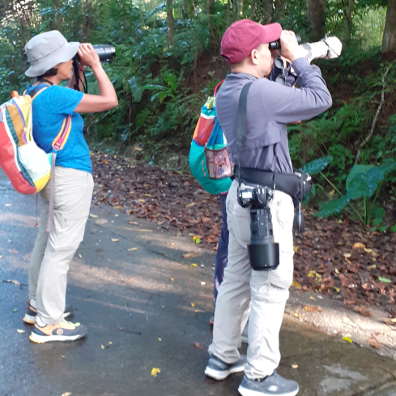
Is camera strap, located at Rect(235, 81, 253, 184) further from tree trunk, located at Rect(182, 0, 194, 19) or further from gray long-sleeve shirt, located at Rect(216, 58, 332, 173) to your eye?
tree trunk, located at Rect(182, 0, 194, 19)

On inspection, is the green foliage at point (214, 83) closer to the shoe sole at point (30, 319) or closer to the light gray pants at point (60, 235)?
the light gray pants at point (60, 235)

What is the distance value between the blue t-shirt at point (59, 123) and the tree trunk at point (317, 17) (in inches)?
262

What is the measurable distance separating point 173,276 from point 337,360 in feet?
6.36

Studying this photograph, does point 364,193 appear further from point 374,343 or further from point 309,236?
point 374,343

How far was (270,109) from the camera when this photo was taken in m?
3.12

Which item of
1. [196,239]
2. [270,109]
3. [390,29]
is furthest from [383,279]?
[390,29]

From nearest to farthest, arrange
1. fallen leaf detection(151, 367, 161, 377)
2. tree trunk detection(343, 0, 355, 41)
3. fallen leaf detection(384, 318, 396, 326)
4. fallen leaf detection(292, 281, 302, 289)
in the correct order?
1. fallen leaf detection(151, 367, 161, 377)
2. fallen leaf detection(384, 318, 396, 326)
3. fallen leaf detection(292, 281, 302, 289)
4. tree trunk detection(343, 0, 355, 41)

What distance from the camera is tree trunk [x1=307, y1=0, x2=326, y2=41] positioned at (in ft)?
31.2

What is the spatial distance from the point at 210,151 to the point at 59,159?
1.03 m

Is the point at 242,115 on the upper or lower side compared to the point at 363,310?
upper

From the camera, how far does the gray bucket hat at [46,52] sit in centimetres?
384

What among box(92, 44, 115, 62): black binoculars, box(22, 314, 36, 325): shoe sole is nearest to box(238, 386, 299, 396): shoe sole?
box(22, 314, 36, 325): shoe sole

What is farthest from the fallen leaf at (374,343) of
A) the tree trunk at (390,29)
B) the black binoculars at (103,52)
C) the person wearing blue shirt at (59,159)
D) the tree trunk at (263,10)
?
the tree trunk at (263,10)

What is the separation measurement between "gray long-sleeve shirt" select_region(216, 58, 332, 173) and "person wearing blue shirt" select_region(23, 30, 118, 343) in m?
1.01
